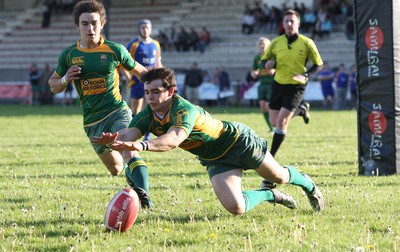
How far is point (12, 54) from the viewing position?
4416cm

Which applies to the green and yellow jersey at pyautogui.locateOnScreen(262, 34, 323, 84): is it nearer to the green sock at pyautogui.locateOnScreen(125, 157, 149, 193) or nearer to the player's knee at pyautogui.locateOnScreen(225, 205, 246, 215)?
the green sock at pyautogui.locateOnScreen(125, 157, 149, 193)

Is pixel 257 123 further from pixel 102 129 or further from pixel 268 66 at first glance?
pixel 102 129

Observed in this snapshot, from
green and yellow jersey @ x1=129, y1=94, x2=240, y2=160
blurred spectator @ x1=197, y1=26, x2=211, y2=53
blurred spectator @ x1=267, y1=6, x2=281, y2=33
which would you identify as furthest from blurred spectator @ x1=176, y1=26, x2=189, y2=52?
green and yellow jersey @ x1=129, y1=94, x2=240, y2=160

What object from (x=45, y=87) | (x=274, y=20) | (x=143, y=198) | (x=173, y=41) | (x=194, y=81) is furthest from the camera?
(x=173, y=41)

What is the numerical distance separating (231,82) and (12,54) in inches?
591

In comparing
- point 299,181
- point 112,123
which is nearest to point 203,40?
point 112,123

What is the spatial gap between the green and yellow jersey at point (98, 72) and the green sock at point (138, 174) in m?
0.83

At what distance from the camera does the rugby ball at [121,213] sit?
655 centimetres

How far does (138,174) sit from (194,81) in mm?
26969

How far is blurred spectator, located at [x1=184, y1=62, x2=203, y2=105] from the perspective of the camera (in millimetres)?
34975

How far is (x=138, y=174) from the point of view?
816 centimetres

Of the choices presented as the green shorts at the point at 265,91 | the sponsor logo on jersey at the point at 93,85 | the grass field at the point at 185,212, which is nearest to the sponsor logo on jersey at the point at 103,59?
the sponsor logo on jersey at the point at 93,85

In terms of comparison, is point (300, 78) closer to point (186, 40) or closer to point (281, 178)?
point (281, 178)

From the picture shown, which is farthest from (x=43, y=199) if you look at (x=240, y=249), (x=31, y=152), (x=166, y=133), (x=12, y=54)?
(x=12, y=54)
